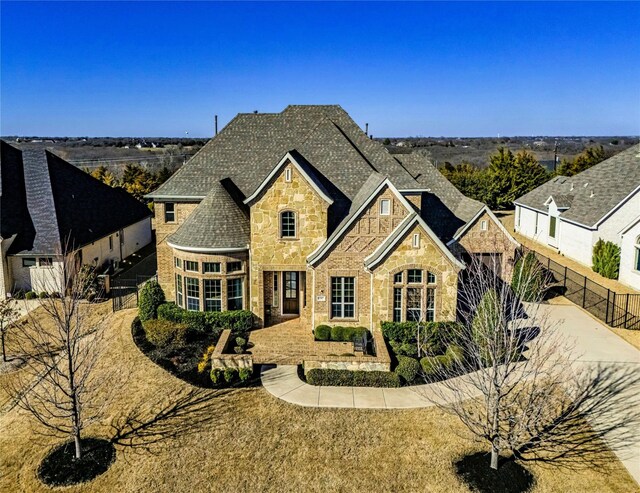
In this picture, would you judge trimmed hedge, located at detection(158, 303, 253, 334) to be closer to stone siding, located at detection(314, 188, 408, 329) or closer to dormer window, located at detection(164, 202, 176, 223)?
stone siding, located at detection(314, 188, 408, 329)

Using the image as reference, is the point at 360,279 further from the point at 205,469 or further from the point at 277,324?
the point at 205,469

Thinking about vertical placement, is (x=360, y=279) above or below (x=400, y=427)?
above

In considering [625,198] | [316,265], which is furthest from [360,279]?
[625,198]

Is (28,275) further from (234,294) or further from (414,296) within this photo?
(414,296)

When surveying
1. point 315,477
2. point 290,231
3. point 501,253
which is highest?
point 290,231

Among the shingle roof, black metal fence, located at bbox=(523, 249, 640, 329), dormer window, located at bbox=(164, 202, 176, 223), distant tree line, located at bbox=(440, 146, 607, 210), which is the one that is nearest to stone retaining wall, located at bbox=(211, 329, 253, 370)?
dormer window, located at bbox=(164, 202, 176, 223)

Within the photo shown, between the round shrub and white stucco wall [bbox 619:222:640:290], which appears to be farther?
white stucco wall [bbox 619:222:640:290]

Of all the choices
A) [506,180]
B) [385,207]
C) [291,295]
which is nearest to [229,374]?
[291,295]
